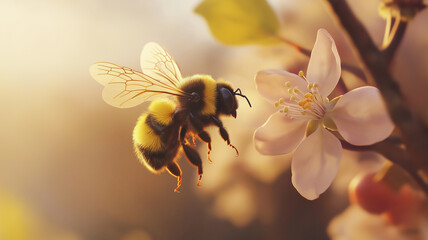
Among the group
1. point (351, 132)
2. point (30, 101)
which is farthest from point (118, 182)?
point (351, 132)

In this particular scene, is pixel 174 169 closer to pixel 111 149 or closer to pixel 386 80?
pixel 386 80

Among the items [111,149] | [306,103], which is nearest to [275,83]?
[306,103]

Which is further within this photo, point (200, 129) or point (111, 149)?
point (111, 149)

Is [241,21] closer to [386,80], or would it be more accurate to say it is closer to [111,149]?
[386,80]

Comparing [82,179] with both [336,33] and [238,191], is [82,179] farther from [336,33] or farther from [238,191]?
[336,33]

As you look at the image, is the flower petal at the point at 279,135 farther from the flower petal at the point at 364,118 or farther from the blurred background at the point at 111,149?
the blurred background at the point at 111,149
